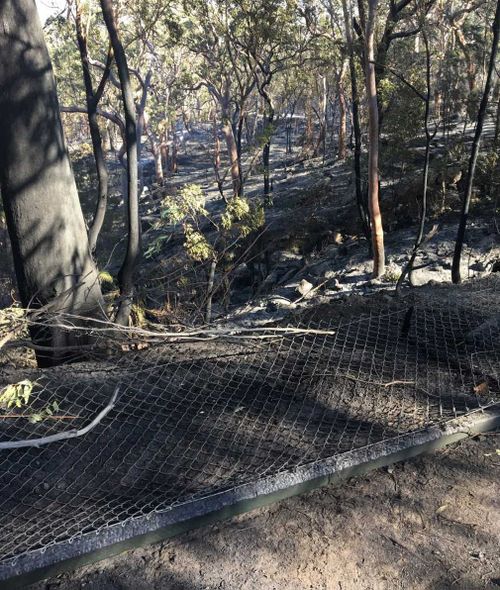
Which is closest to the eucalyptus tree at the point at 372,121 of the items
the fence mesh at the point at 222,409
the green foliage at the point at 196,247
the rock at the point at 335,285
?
the rock at the point at 335,285

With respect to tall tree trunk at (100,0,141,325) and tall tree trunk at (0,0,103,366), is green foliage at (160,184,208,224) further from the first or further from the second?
tall tree trunk at (0,0,103,366)

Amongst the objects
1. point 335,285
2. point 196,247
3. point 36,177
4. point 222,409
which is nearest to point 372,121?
point 335,285

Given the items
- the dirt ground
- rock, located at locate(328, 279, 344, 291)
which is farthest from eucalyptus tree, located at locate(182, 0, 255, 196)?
the dirt ground

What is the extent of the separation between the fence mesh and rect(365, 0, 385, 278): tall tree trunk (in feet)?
18.8

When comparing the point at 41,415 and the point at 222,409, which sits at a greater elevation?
the point at 41,415

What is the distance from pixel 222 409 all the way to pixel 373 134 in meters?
7.58

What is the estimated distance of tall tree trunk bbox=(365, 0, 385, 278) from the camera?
9277mm

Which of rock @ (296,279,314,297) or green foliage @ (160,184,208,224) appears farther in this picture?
rock @ (296,279,314,297)

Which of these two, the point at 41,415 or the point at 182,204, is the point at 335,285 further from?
the point at 41,415

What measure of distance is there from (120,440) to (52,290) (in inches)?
77.5

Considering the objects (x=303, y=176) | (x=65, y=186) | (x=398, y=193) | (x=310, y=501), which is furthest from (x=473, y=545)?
(x=303, y=176)

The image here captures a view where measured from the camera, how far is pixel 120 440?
335cm

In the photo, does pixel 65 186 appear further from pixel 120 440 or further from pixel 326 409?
pixel 326 409

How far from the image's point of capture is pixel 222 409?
3.67 meters
